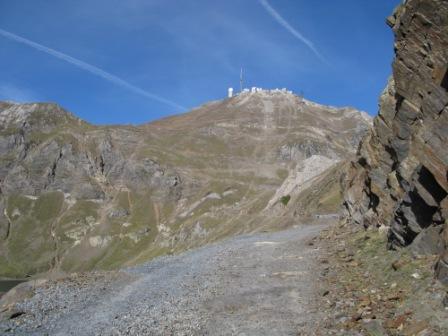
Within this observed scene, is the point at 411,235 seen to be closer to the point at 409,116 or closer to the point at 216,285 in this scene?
the point at 409,116

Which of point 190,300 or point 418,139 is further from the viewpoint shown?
point 190,300

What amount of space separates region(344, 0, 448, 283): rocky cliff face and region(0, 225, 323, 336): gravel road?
5.33 meters

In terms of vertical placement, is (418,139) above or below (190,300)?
above

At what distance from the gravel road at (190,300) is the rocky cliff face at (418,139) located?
533 cm

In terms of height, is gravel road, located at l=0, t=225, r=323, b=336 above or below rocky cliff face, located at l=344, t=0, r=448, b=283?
below

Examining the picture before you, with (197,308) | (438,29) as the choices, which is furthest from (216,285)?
(438,29)

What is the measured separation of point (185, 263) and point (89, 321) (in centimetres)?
1549

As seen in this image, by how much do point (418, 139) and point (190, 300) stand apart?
42.6ft

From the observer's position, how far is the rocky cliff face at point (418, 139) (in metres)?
19.6

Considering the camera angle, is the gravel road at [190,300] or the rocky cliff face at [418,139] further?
the gravel road at [190,300]

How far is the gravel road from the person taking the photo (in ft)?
67.1

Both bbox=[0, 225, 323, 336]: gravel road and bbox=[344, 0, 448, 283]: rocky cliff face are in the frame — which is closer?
bbox=[344, 0, 448, 283]: rocky cliff face

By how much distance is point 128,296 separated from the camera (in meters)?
28.3

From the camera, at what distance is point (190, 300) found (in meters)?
24.9
